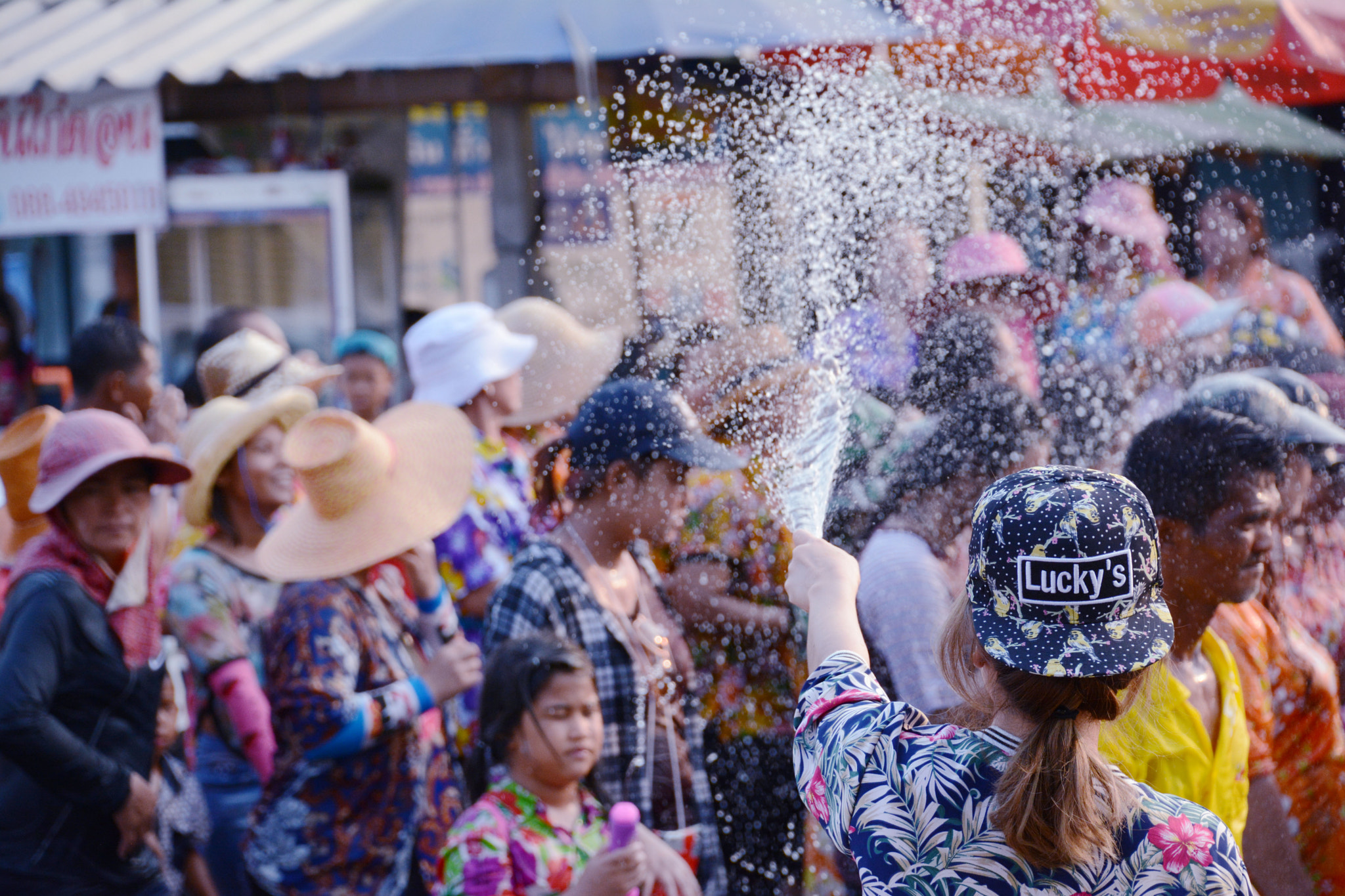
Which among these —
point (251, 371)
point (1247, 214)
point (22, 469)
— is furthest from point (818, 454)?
point (1247, 214)

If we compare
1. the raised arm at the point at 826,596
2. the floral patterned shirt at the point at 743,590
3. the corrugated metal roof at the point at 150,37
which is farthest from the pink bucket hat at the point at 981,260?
the corrugated metal roof at the point at 150,37

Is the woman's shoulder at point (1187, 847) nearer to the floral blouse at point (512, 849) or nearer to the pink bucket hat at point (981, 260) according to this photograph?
the floral blouse at point (512, 849)

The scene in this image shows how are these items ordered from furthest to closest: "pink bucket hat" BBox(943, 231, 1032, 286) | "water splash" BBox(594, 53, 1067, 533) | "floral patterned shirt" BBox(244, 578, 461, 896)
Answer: "pink bucket hat" BBox(943, 231, 1032, 286)
"water splash" BBox(594, 53, 1067, 533)
"floral patterned shirt" BBox(244, 578, 461, 896)

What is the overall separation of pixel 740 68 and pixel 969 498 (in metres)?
2.09

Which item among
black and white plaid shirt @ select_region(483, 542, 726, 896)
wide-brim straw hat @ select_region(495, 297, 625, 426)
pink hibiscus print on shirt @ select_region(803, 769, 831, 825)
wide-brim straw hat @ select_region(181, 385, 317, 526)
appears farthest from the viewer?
wide-brim straw hat @ select_region(495, 297, 625, 426)

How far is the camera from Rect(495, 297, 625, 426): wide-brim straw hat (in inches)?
160

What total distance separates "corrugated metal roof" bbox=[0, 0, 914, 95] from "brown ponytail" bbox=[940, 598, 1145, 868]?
3.06 meters

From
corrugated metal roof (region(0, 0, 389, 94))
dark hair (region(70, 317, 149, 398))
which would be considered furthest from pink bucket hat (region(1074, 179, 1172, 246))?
corrugated metal roof (region(0, 0, 389, 94))

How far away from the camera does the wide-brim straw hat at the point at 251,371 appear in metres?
4.28

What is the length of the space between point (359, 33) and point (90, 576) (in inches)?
143

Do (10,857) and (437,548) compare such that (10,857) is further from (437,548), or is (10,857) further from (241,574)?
(437,548)

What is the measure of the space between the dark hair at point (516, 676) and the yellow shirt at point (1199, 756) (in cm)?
106

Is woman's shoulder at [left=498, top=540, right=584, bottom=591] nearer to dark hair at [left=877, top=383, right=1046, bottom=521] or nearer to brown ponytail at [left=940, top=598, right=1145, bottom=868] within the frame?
dark hair at [left=877, top=383, right=1046, bottom=521]

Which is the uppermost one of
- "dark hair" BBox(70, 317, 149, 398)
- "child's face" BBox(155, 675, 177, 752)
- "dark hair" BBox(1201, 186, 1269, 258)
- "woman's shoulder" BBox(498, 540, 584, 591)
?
"dark hair" BBox(1201, 186, 1269, 258)
